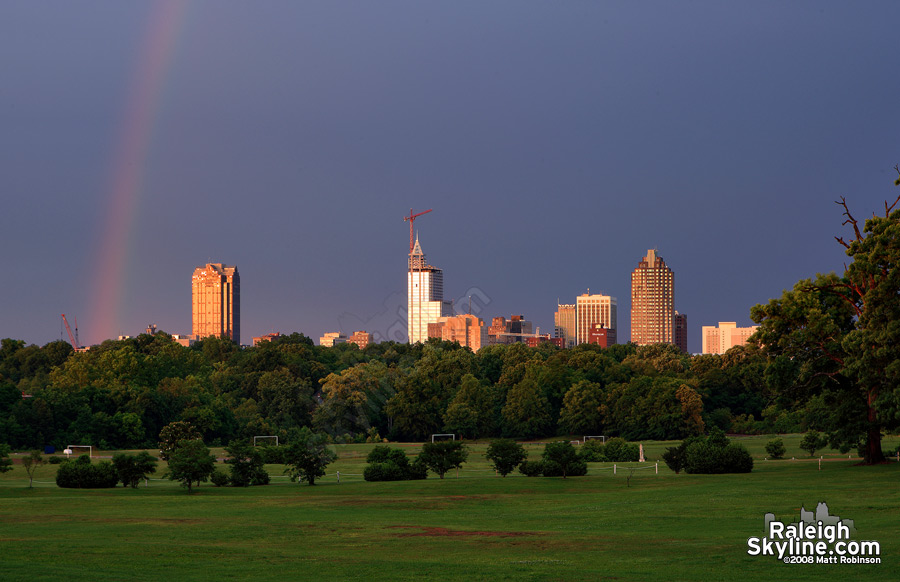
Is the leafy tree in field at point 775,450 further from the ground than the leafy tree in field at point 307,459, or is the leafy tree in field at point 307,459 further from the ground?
the leafy tree in field at point 307,459

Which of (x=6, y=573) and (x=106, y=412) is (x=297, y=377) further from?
(x=6, y=573)

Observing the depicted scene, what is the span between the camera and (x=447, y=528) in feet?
95.7

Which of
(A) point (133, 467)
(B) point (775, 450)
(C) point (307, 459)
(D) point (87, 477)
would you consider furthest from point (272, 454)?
(B) point (775, 450)

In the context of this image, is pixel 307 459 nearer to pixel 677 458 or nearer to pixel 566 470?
pixel 566 470

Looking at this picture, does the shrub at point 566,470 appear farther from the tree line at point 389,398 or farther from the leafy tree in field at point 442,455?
the tree line at point 389,398

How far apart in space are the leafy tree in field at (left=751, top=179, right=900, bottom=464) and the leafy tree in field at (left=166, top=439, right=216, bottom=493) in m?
28.4

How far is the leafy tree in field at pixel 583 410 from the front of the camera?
111 meters

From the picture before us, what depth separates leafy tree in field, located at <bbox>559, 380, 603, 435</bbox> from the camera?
4360 inches

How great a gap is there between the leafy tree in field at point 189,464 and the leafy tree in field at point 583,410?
70681mm

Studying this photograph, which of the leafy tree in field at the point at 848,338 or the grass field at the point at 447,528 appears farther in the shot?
the leafy tree in field at the point at 848,338

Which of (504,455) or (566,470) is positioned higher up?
(504,455)

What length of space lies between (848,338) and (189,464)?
1227 inches

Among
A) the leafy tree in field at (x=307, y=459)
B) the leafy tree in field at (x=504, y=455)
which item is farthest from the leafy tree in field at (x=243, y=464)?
the leafy tree in field at (x=504, y=455)

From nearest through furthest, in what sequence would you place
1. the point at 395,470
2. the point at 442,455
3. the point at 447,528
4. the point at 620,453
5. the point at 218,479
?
the point at 447,528 → the point at 218,479 → the point at 395,470 → the point at 442,455 → the point at 620,453
